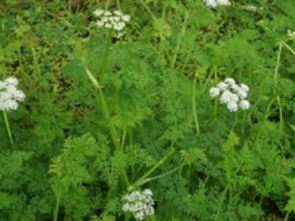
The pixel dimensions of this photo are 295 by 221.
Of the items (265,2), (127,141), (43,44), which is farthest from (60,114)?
(265,2)

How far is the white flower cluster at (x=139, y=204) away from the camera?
9.33 ft

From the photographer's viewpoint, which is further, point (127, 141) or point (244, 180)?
point (127, 141)

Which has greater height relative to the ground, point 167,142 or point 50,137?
point 50,137

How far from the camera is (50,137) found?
3.18 metres

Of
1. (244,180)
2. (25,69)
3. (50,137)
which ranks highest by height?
(25,69)

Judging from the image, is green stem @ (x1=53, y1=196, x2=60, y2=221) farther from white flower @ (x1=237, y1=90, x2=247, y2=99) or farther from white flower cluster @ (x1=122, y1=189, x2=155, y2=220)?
white flower @ (x1=237, y1=90, x2=247, y2=99)

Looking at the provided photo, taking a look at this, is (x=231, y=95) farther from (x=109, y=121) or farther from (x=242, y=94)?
(x=109, y=121)

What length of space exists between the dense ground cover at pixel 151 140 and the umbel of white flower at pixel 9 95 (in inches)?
1.2

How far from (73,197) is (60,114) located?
18.9 inches

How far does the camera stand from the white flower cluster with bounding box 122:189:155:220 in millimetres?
2844

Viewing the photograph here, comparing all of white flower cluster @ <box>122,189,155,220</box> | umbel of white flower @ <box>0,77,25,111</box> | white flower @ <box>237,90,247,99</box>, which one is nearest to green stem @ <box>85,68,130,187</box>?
white flower cluster @ <box>122,189,155,220</box>

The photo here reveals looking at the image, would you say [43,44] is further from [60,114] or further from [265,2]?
[265,2]

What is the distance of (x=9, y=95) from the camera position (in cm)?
288

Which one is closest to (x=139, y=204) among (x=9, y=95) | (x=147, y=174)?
(x=147, y=174)
